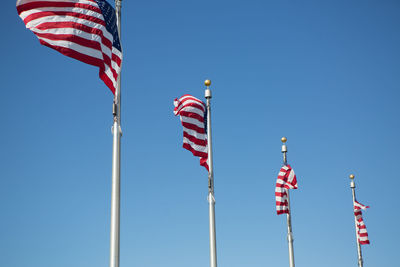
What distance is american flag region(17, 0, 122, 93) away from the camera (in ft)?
51.9

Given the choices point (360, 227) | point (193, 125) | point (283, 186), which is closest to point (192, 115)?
point (193, 125)

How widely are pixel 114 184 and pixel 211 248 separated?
1030cm

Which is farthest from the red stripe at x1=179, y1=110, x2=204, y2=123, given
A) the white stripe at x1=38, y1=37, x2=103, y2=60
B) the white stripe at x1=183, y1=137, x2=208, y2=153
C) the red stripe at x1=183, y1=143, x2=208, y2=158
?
the white stripe at x1=38, y1=37, x2=103, y2=60

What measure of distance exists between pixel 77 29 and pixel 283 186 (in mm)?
20896

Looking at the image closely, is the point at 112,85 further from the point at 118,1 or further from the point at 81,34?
the point at 118,1

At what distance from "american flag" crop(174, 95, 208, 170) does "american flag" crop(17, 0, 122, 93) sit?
8739mm

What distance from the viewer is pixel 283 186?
111 feet

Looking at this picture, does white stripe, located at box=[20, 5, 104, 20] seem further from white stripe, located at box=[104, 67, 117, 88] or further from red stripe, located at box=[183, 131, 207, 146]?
red stripe, located at box=[183, 131, 207, 146]

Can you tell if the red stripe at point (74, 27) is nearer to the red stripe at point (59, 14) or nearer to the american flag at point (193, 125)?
the red stripe at point (59, 14)

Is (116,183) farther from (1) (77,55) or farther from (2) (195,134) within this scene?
(2) (195,134)

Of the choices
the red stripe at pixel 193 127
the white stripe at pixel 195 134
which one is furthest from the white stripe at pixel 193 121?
the white stripe at pixel 195 134

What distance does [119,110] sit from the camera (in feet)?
56.5

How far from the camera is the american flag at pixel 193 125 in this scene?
25812 mm

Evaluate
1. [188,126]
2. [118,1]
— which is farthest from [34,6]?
[188,126]
